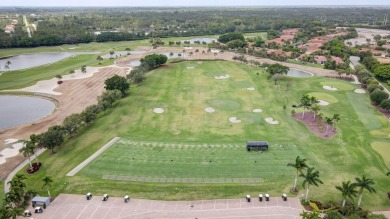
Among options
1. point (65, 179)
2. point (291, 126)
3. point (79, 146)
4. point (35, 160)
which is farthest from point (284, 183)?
point (35, 160)

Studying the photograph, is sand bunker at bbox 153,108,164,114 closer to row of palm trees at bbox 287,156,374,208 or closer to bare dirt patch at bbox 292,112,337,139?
bare dirt patch at bbox 292,112,337,139

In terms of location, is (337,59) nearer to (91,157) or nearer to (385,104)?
(385,104)

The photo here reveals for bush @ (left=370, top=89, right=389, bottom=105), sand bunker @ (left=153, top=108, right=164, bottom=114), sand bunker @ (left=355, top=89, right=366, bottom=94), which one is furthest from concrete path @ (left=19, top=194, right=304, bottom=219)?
sand bunker @ (left=355, top=89, right=366, bottom=94)

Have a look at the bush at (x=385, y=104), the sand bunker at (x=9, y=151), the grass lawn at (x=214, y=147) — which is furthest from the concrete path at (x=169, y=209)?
the bush at (x=385, y=104)

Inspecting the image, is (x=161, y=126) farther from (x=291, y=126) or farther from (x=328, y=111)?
(x=328, y=111)

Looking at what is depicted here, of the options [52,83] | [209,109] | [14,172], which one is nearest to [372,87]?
[209,109]

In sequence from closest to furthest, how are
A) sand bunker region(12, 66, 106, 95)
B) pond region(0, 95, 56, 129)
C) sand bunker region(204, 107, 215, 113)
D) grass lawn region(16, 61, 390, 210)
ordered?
grass lawn region(16, 61, 390, 210), pond region(0, 95, 56, 129), sand bunker region(204, 107, 215, 113), sand bunker region(12, 66, 106, 95)
